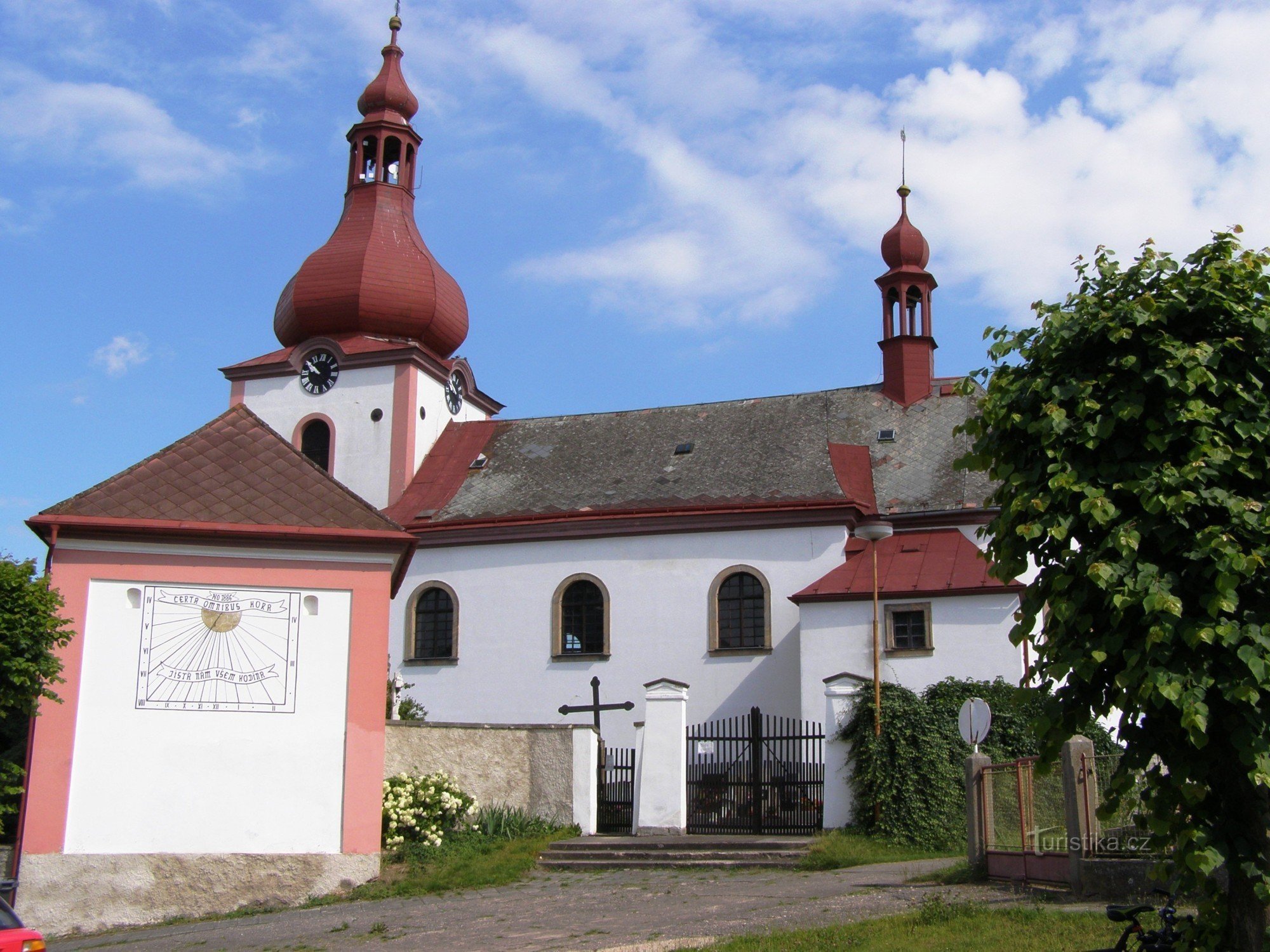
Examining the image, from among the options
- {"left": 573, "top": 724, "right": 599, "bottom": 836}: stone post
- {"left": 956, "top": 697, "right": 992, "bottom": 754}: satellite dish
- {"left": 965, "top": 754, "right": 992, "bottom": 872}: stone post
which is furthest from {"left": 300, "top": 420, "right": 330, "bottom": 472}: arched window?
{"left": 965, "top": 754, "right": 992, "bottom": 872}: stone post

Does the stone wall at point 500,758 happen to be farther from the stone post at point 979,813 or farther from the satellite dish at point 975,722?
the stone post at point 979,813

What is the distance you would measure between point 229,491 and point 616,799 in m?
7.00

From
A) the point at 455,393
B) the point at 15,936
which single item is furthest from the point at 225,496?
the point at 455,393

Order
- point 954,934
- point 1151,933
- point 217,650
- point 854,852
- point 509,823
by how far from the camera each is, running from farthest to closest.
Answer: point 509,823
point 854,852
point 217,650
point 954,934
point 1151,933

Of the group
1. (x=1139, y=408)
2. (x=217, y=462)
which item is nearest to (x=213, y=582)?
(x=217, y=462)

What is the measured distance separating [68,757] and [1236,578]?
40.3ft

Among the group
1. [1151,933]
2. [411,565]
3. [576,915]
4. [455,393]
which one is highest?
[455,393]

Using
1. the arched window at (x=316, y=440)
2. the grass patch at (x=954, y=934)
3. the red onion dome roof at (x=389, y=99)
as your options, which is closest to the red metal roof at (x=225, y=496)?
the grass patch at (x=954, y=934)

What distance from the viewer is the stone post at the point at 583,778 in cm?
1738

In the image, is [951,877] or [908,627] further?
[908,627]

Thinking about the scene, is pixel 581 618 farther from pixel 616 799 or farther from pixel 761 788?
pixel 761 788

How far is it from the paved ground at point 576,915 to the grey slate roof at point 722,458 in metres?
11.7

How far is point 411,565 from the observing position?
27312 millimetres

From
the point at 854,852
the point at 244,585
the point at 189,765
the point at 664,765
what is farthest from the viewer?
the point at 664,765
